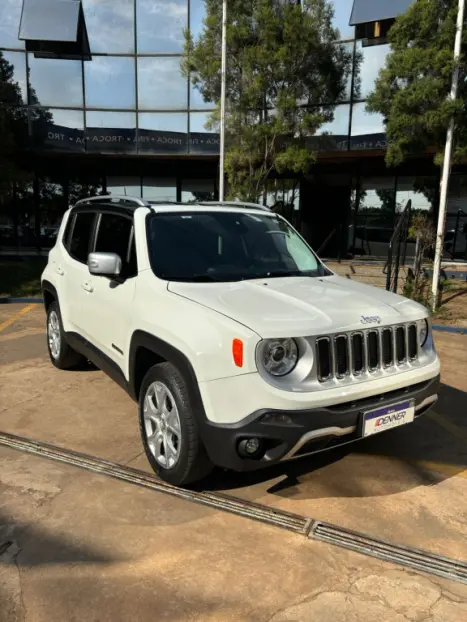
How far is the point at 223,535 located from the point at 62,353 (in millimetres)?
3322

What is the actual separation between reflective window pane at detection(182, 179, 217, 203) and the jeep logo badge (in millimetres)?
15215

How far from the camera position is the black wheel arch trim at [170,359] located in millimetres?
2863

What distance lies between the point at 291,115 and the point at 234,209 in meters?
8.70

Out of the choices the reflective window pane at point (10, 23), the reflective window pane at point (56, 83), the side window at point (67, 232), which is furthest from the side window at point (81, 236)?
the reflective window pane at point (10, 23)

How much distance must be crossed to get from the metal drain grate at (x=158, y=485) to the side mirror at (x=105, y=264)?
1.38 m

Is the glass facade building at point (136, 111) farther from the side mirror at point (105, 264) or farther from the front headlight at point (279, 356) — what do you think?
the front headlight at point (279, 356)

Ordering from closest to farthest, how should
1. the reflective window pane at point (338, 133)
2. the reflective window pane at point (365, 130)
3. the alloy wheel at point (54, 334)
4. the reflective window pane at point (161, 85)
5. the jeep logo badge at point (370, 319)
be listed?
the jeep logo badge at point (370, 319) → the alloy wheel at point (54, 334) → the reflective window pane at point (365, 130) → the reflective window pane at point (338, 133) → the reflective window pane at point (161, 85)

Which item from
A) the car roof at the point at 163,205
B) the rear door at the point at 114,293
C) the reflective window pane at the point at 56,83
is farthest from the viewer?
the reflective window pane at the point at 56,83

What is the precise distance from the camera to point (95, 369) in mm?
5738

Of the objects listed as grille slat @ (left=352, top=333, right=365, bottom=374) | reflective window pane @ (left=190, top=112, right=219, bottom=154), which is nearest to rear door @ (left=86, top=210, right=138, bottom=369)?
grille slat @ (left=352, top=333, right=365, bottom=374)

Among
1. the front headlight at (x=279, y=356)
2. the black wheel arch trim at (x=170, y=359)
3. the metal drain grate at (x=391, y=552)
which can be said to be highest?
the front headlight at (x=279, y=356)

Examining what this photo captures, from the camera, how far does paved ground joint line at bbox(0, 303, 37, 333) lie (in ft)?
26.6

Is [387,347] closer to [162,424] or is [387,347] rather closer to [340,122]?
[162,424]

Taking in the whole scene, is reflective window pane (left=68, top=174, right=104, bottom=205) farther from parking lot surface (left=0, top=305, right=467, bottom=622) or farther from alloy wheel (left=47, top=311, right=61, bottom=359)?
parking lot surface (left=0, top=305, right=467, bottom=622)
